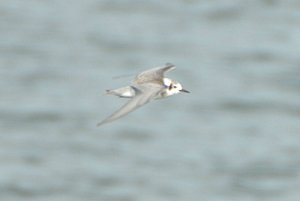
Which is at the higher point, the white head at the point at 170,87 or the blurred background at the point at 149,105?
the blurred background at the point at 149,105

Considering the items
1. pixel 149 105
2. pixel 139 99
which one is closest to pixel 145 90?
pixel 139 99

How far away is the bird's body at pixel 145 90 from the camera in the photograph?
398 centimetres

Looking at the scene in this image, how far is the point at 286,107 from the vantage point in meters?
14.9

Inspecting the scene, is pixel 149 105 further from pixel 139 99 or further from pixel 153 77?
pixel 139 99

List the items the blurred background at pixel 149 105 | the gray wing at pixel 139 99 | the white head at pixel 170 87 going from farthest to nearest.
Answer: the blurred background at pixel 149 105 < the white head at pixel 170 87 < the gray wing at pixel 139 99

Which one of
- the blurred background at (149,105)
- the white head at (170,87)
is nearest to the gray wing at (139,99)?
the white head at (170,87)

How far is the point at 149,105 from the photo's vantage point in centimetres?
1501

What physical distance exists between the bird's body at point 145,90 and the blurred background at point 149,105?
7910 millimetres

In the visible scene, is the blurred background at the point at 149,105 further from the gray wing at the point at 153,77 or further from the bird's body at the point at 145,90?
the bird's body at the point at 145,90

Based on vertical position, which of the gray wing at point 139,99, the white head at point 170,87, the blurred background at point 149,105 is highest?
the blurred background at point 149,105

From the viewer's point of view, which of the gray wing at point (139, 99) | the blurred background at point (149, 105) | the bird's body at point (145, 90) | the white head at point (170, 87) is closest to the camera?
the gray wing at point (139, 99)

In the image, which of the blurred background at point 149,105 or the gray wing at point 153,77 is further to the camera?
the blurred background at point 149,105

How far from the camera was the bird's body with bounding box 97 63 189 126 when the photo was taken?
3982 mm

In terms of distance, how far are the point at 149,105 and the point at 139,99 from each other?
431 inches
